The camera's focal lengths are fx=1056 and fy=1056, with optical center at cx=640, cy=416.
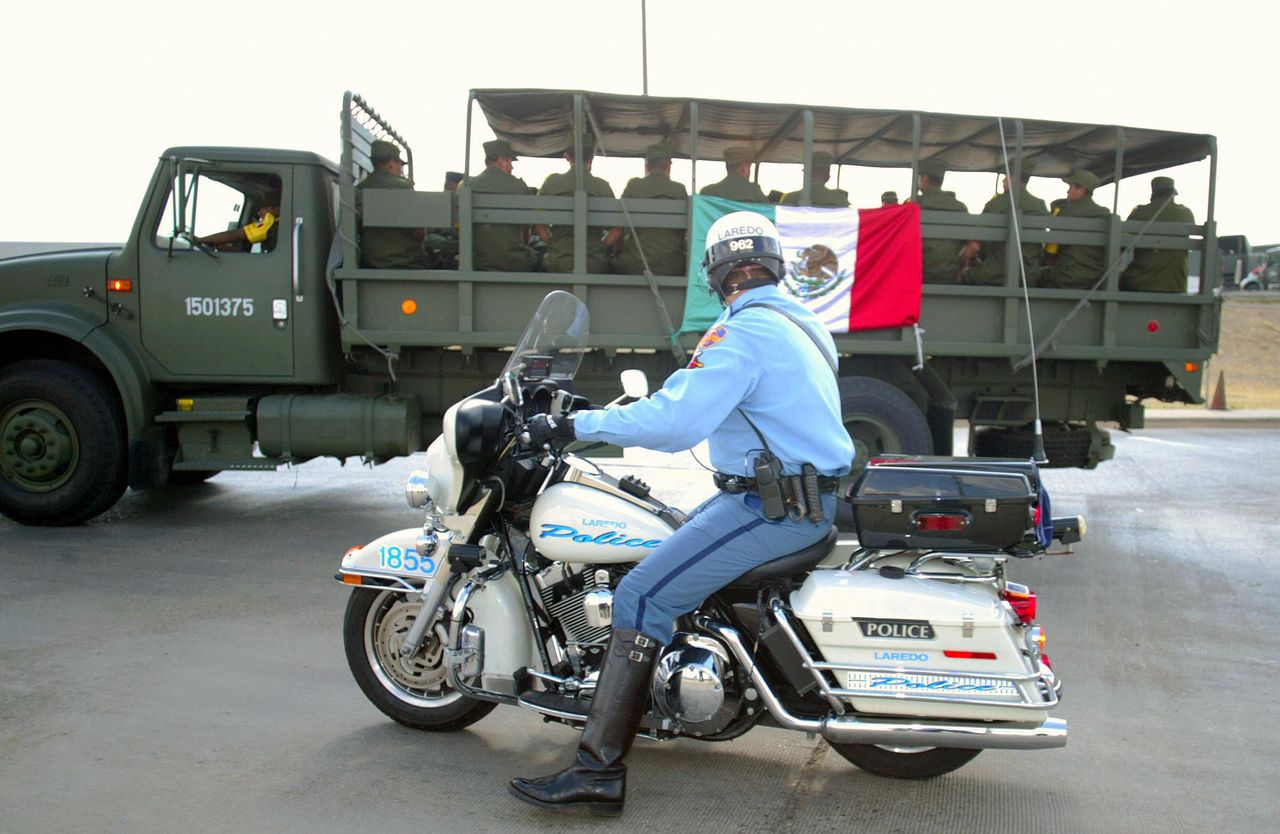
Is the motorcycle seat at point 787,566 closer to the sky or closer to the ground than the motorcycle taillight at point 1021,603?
closer to the sky

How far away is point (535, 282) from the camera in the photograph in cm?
734

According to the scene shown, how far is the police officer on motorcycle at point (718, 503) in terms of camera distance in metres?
3.30

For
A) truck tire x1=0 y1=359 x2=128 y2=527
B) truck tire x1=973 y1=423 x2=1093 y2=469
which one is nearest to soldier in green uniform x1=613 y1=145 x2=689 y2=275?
truck tire x1=973 y1=423 x2=1093 y2=469

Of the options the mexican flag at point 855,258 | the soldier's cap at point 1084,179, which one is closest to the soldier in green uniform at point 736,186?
the mexican flag at point 855,258

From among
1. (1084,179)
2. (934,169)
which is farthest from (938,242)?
(1084,179)

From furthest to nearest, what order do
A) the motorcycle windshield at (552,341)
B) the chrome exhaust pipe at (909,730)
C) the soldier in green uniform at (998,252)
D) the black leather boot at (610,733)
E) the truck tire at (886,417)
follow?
the soldier in green uniform at (998,252) → the truck tire at (886,417) → the motorcycle windshield at (552,341) → the black leather boot at (610,733) → the chrome exhaust pipe at (909,730)

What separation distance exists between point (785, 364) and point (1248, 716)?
2.74 m

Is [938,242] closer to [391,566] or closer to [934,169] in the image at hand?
[934,169]

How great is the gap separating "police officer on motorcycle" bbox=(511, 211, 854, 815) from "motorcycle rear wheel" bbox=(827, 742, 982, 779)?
0.76 meters

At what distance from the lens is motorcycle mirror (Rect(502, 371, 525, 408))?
142 inches

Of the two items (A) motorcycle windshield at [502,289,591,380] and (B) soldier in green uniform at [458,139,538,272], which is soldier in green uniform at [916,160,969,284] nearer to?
(B) soldier in green uniform at [458,139,538,272]

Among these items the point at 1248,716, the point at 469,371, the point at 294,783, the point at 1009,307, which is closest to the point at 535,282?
the point at 469,371

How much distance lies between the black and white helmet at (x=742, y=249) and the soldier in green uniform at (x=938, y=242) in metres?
4.45

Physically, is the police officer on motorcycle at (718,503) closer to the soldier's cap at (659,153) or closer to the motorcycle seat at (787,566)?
the motorcycle seat at (787,566)
